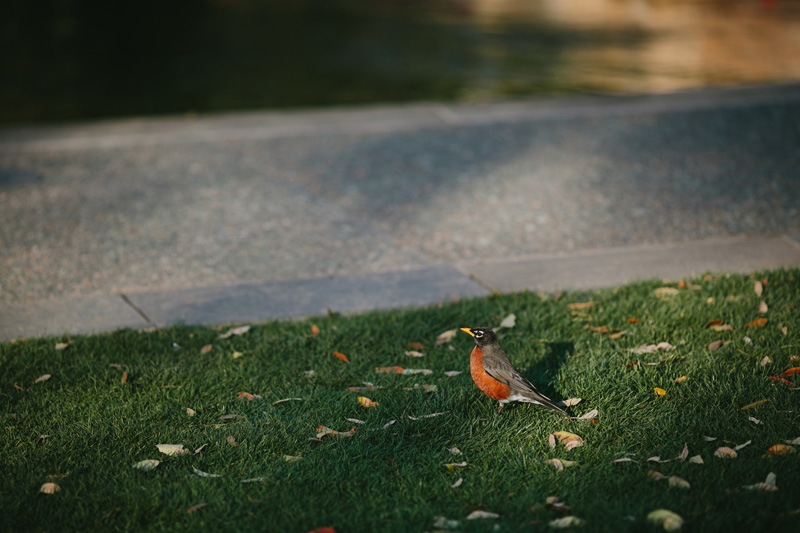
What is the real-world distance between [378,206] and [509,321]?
8.12ft

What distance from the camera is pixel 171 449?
134 inches

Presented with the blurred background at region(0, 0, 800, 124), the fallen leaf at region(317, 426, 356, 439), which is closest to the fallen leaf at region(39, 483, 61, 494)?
the fallen leaf at region(317, 426, 356, 439)

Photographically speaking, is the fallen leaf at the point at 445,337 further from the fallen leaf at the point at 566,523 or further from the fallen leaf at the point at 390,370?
the fallen leaf at the point at 566,523

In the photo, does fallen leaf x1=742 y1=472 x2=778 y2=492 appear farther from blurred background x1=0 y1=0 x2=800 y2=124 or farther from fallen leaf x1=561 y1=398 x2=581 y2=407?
blurred background x1=0 y1=0 x2=800 y2=124

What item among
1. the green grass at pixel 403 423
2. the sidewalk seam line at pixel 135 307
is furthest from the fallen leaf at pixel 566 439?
the sidewalk seam line at pixel 135 307

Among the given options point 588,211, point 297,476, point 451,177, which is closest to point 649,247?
point 588,211

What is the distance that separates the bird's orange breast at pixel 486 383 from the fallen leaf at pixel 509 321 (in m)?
0.92

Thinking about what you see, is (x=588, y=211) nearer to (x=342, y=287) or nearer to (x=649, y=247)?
(x=649, y=247)

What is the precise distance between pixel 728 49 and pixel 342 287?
12.7 meters

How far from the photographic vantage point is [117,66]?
14.9 m

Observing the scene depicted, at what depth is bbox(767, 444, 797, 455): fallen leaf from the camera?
327 cm

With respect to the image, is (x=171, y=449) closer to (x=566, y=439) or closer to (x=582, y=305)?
(x=566, y=439)

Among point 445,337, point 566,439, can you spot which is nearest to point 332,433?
point 566,439

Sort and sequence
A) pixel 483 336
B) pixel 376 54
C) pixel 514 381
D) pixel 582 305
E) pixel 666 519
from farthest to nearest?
pixel 376 54 < pixel 582 305 < pixel 483 336 < pixel 514 381 < pixel 666 519
